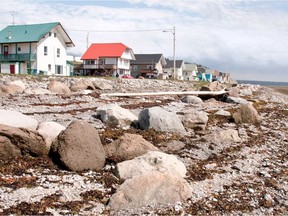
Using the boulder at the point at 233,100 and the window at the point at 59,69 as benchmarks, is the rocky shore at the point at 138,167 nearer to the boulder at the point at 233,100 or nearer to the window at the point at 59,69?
the boulder at the point at 233,100

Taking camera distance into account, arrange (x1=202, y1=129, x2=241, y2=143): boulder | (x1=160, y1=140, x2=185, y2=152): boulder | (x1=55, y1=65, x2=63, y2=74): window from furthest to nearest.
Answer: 1. (x1=55, y1=65, x2=63, y2=74): window
2. (x1=202, y1=129, x2=241, y2=143): boulder
3. (x1=160, y1=140, x2=185, y2=152): boulder

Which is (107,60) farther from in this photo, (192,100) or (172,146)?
(172,146)

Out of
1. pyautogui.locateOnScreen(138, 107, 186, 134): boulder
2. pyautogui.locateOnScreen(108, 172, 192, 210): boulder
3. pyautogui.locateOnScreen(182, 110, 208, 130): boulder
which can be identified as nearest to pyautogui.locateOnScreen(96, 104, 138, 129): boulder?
pyautogui.locateOnScreen(138, 107, 186, 134): boulder

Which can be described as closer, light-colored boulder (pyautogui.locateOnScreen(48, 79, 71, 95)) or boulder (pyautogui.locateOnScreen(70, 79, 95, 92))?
light-colored boulder (pyautogui.locateOnScreen(48, 79, 71, 95))

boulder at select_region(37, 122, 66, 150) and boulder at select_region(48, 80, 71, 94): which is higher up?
boulder at select_region(48, 80, 71, 94)

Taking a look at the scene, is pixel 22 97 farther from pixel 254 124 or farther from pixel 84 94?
pixel 254 124

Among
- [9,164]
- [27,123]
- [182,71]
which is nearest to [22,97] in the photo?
[27,123]

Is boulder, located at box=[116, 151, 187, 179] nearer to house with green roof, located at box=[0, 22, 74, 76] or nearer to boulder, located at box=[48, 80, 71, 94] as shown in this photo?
boulder, located at box=[48, 80, 71, 94]

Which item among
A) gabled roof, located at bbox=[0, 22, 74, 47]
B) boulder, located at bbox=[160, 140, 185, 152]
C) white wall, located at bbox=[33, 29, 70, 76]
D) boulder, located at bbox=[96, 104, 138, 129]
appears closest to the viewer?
boulder, located at bbox=[160, 140, 185, 152]

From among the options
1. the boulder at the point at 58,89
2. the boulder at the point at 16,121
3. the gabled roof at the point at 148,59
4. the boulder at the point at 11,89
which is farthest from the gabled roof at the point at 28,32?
the boulder at the point at 16,121

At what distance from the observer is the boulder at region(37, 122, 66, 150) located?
939 cm

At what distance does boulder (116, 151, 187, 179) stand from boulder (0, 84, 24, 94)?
53.0 ft

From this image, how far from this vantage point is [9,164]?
8656 millimetres

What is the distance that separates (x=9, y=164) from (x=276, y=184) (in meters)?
6.38
